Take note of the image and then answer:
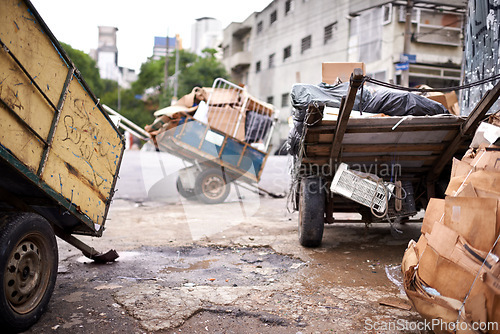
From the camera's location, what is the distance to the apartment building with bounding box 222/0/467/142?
1678cm

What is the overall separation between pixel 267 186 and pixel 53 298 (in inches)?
367

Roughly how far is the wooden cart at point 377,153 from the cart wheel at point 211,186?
14.7 ft

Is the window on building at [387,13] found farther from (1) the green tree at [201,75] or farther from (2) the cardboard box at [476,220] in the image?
(2) the cardboard box at [476,220]

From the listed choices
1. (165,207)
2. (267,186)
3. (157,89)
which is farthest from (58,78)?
(157,89)

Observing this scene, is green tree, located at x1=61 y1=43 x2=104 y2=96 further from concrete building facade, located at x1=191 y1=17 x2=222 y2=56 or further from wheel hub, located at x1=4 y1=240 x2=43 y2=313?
concrete building facade, located at x1=191 y1=17 x2=222 y2=56

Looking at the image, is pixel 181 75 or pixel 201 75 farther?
pixel 181 75

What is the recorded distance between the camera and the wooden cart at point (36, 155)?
2.37 metres

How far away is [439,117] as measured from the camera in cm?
385

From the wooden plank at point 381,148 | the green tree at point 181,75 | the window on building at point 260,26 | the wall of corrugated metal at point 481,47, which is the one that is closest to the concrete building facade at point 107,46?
the green tree at point 181,75

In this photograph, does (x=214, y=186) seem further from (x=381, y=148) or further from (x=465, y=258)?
(x=465, y=258)

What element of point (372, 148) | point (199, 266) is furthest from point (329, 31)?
point (199, 266)

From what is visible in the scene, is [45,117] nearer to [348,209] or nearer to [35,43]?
[35,43]

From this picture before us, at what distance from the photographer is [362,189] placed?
4.18 metres

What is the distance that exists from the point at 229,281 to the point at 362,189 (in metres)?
1.64
